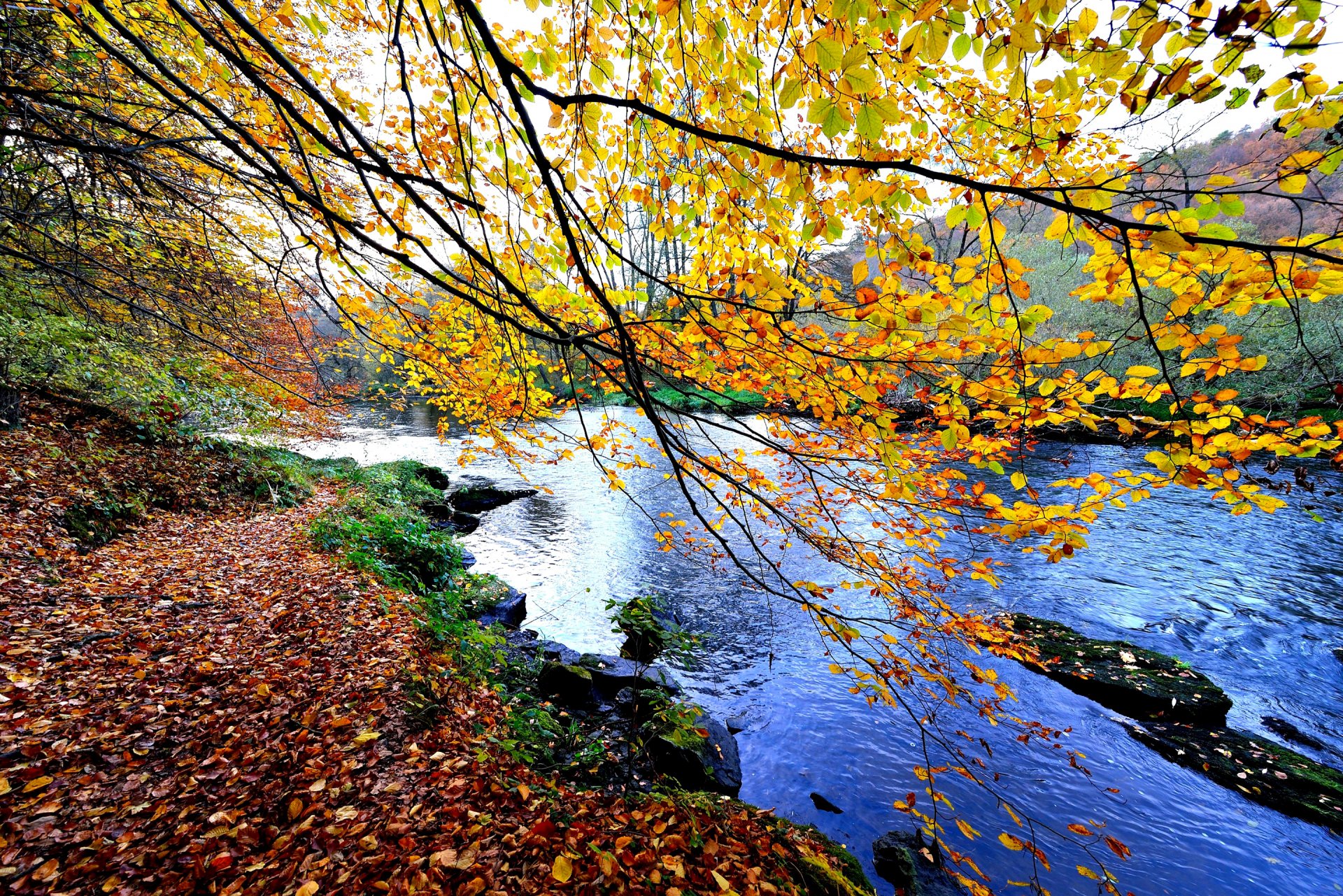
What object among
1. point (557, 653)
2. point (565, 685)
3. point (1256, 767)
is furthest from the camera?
point (557, 653)

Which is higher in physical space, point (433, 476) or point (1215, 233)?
point (1215, 233)

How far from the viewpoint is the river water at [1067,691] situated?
4457 mm

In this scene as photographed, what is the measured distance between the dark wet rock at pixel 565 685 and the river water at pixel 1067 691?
148 centimetres

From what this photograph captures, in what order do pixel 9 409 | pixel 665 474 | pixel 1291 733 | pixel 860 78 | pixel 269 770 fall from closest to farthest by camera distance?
pixel 860 78, pixel 269 770, pixel 665 474, pixel 1291 733, pixel 9 409

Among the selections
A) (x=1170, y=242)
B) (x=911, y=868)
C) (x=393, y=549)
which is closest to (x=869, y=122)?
(x=1170, y=242)

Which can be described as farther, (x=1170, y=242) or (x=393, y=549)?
(x=393, y=549)

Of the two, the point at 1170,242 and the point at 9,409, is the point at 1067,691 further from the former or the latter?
the point at 9,409

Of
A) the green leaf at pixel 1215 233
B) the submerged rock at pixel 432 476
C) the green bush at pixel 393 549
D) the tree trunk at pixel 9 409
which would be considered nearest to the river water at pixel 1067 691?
the green bush at pixel 393 549

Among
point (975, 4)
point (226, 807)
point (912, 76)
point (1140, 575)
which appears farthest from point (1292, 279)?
point (1140, 575)

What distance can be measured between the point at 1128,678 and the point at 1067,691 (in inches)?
28.4

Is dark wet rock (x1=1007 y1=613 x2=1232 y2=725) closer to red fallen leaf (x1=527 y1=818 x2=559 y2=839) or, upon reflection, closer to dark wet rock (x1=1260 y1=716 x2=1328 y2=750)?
dark wet rock (x1=1260 y1=716 x2=1328 y2=750)

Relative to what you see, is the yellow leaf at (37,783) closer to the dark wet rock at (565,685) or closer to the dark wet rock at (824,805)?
the dark wet rock at (565,685)

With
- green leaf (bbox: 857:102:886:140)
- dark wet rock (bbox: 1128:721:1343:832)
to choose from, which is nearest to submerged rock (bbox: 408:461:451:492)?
green leaf (bbox: 857:102:886:140)

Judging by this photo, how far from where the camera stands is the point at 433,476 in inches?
597
